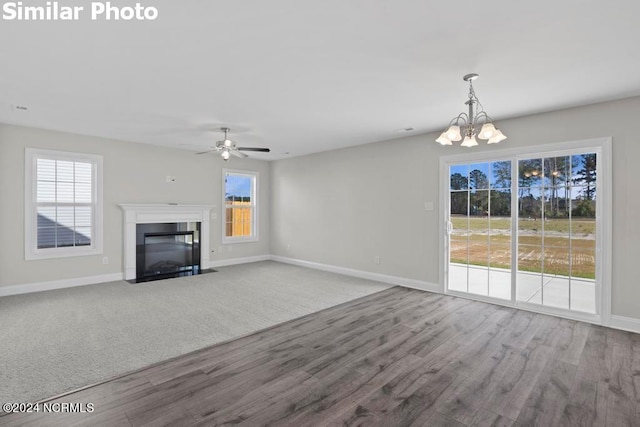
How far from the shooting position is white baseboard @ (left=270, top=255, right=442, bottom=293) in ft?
17.1

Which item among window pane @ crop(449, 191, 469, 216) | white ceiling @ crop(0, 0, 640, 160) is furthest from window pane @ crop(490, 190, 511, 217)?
white ceiling @ crop(0, 0, 640, 160)

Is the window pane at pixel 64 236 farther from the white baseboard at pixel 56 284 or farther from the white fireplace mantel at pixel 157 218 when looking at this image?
the white fireplace mantel at pixel 157 218

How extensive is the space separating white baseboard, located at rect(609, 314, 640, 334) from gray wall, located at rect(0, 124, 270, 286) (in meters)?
6.69

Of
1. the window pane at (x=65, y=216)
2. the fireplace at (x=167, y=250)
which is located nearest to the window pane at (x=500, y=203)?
the fireplace at (x=167, y=250)

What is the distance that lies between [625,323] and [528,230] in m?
1.40

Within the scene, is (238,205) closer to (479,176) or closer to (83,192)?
(83,192)

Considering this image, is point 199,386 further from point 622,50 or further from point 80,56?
point 622,50

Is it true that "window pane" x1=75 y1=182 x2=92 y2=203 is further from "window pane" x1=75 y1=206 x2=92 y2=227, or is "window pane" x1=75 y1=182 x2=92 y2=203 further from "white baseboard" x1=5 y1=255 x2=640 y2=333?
"white baseboard" x1=5 y1=255 x2=640 y2=333

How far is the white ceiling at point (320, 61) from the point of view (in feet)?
6.85

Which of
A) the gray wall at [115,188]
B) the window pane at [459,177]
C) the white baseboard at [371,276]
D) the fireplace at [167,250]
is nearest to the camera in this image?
the gray wall at [115,188]

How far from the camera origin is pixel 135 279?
5879mm

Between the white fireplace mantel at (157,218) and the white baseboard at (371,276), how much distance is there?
6.44ft

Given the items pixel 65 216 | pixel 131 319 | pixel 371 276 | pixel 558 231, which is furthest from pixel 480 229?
pixel 65 216

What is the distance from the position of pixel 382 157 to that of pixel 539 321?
347 cm
